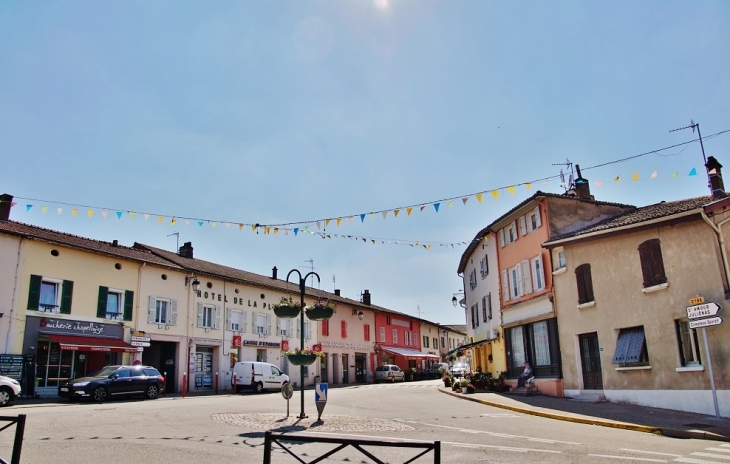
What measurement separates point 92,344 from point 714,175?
24930 millimetres

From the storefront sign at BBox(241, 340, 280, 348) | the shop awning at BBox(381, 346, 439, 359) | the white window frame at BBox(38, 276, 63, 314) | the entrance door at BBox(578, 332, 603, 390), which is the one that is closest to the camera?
the entrance door at BBox(578, 332, 603, 390)

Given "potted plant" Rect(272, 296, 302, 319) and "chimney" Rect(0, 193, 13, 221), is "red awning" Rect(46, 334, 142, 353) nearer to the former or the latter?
"chimney" Rect(0, 193, 13, 221)

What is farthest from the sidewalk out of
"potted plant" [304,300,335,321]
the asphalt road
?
"potted plant" [304,300,335,321]

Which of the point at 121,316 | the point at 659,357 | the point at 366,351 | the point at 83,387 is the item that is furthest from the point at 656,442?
the point at 366,351

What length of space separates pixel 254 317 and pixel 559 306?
837 inches

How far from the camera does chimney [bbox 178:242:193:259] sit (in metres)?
36.7

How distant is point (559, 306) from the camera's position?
829 inches

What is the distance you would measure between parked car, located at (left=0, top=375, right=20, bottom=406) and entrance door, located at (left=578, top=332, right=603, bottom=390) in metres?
18.7

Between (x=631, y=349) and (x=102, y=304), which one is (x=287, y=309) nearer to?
(x=631, y=349)

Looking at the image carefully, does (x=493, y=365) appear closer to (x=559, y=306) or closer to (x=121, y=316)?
(x=559, y=306)

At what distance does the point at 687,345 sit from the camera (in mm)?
15922

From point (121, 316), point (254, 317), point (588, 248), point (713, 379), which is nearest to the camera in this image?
point (713, 379)

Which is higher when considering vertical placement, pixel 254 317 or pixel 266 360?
pixel 254 317

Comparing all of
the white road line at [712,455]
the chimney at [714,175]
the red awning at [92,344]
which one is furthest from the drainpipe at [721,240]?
the red awning at [92,344]
